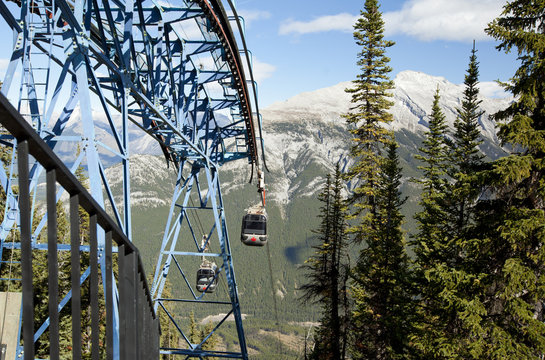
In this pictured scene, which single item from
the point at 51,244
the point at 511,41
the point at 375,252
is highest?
the point at 511,41

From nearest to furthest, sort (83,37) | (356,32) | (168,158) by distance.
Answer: (83,37) < (168,158) < (356,32)

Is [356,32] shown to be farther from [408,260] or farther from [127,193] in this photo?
Answer: [127,193]

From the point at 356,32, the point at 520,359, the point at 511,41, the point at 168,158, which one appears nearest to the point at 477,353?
the point at 520,359

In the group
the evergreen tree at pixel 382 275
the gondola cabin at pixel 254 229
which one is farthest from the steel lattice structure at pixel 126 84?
the evergreen tree at pixel 382 275

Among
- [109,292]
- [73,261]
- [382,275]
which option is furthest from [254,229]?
[73,261]

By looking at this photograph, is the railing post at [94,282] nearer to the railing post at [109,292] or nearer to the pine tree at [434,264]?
the railing post at [109,292]

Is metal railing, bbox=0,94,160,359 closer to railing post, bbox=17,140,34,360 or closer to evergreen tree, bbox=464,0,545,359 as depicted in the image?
railing post, bbox=17,140,34,360
